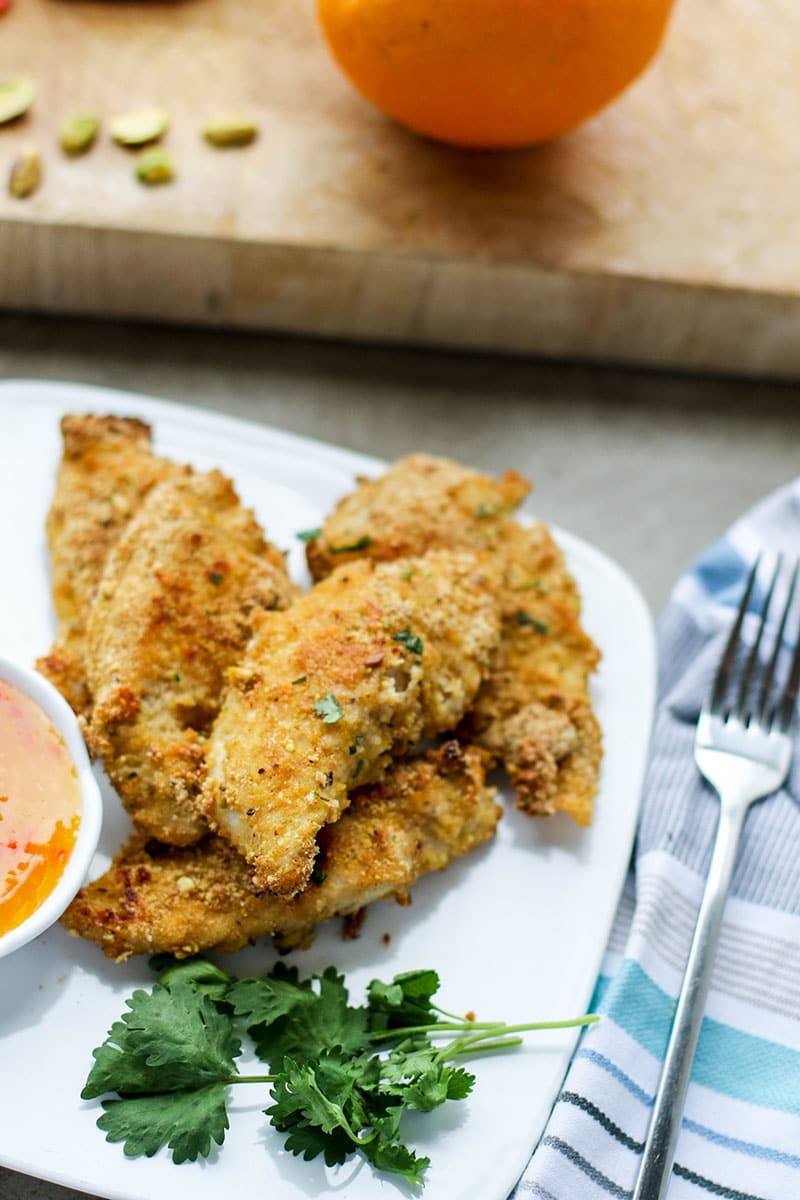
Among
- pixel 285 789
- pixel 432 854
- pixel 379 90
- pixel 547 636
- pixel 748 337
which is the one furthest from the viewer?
pixel 748 337

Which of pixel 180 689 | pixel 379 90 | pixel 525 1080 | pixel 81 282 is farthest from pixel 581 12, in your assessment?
pixel 525 1080

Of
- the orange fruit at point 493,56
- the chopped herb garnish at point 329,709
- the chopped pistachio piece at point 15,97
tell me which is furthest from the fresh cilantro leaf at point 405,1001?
the chopped pistachio piece at point 15,97

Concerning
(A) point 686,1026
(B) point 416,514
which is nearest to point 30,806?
(B) point 416,514

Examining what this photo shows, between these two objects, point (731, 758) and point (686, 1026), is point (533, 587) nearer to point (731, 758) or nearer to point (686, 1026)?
point (731, 758)

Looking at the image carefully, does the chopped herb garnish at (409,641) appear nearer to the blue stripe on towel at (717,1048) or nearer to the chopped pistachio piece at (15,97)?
the blue stripe on towel at (717,1048)

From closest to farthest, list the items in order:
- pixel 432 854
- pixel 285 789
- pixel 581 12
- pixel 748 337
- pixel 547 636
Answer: pixel 285 789 → pixel 432 854 → pixel 547 636 → pixel 581 12 → pixel 748 337

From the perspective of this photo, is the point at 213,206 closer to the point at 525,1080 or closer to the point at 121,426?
the point at 121,426

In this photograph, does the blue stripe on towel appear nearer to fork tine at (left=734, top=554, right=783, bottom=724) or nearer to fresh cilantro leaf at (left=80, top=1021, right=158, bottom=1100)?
fork tine at (left=734, top=554, right=783, bottom=724)

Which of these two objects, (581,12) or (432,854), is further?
(581,12)

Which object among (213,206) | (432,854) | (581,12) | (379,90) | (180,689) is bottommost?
(432,854)
